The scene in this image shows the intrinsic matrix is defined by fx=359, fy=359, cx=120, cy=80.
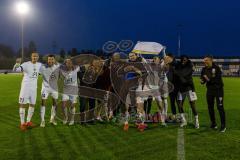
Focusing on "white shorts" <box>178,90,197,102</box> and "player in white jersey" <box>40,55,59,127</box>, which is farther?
"player in white jersey" <box>40,55,59,127</box>

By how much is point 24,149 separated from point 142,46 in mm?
5145

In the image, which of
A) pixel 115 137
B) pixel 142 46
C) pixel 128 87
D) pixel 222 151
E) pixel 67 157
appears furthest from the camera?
pixel 142 46

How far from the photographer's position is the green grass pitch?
748cm

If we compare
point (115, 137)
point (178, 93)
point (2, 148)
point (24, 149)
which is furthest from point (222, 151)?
point (2, 148)

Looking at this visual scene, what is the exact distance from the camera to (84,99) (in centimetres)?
1200

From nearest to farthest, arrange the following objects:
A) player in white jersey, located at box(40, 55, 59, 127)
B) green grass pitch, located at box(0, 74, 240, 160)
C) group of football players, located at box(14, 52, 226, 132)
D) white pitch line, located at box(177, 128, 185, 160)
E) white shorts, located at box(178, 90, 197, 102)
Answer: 1. white pitch line, located at box(177, 128, 185, 160)
2. green grass pitch, located at box(0, 74, 240, 160)
3. group of football players, located at box(14, 52, 226, 132)
4. white shorts, located at box(178, 90, 197, 102)
5. player in white jersey, located at box(40, 55, 59, 127)

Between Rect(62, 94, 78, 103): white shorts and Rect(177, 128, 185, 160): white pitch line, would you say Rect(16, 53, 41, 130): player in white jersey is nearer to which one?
Rect(62, 94, 78, 103): white shorts

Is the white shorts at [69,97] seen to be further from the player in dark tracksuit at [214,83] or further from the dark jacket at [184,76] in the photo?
the player in dark tracksuit at [214,83]

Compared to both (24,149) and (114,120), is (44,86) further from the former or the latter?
(24,149)

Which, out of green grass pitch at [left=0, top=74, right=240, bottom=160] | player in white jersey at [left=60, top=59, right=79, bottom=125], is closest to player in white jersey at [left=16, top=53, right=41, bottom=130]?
green grass pitch at [left=0, top=74, right=240, bottom=160]

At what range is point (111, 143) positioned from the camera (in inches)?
341

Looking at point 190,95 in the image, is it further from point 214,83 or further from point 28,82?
point 28,82

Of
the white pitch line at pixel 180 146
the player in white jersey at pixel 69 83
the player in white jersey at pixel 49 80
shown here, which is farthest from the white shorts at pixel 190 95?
the player in white jersey at pixel 49 80

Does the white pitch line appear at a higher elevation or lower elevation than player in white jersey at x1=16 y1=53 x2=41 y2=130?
lower
